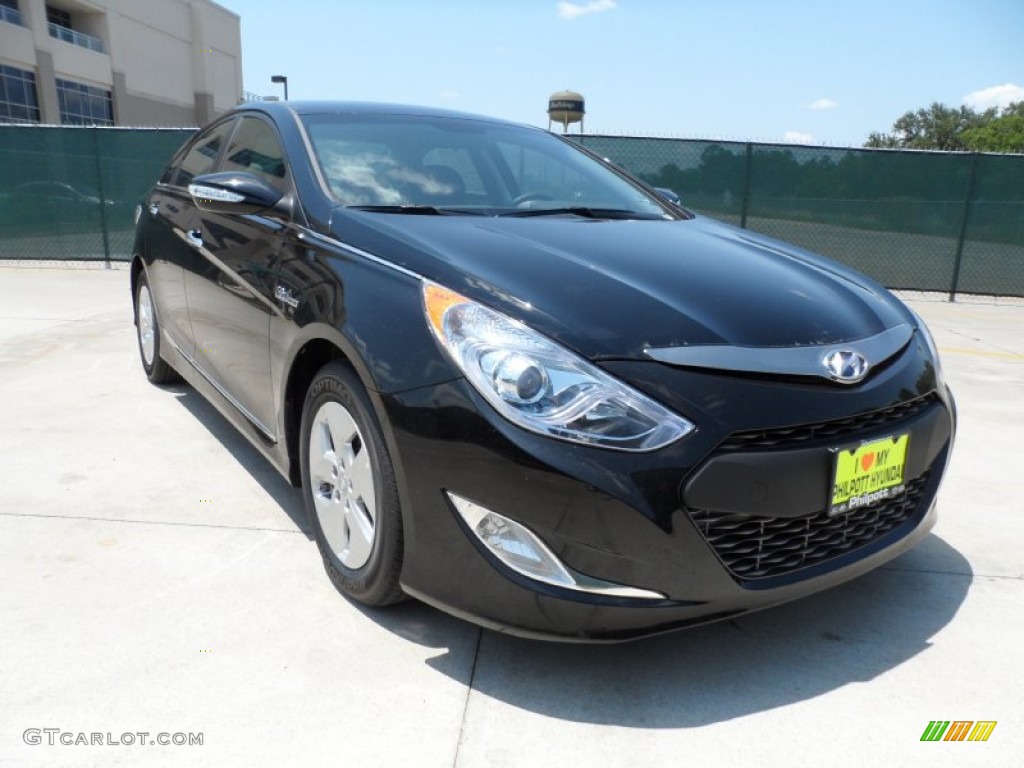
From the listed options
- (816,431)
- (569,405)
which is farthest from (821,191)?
(569,405)

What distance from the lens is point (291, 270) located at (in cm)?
259

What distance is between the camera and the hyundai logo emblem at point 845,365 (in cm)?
203

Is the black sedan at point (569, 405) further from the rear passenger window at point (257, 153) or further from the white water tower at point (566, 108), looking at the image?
the white water tower at point (566, 108)

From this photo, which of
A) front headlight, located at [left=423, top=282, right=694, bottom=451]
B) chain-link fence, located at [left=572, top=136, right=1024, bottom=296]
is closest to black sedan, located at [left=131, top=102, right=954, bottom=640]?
front headlight, located at [left=423, top=282, right=694, bottom=451]

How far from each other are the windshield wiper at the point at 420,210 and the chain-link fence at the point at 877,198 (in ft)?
23.9

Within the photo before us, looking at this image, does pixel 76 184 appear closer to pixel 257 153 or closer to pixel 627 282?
pixel 257 153

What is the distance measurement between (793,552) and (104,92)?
1903 inches

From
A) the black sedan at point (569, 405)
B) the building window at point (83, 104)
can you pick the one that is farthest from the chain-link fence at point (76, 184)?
the building window at point (83, 104)

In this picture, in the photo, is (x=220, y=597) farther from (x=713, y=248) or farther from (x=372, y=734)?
(x=713, y=248)

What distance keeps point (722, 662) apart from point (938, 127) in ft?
315

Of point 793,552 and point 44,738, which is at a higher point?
point 793,552

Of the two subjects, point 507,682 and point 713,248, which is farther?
point 713,248

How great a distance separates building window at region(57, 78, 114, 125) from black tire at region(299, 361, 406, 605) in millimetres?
42107

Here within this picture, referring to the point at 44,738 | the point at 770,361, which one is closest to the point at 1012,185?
the point at 770,361
